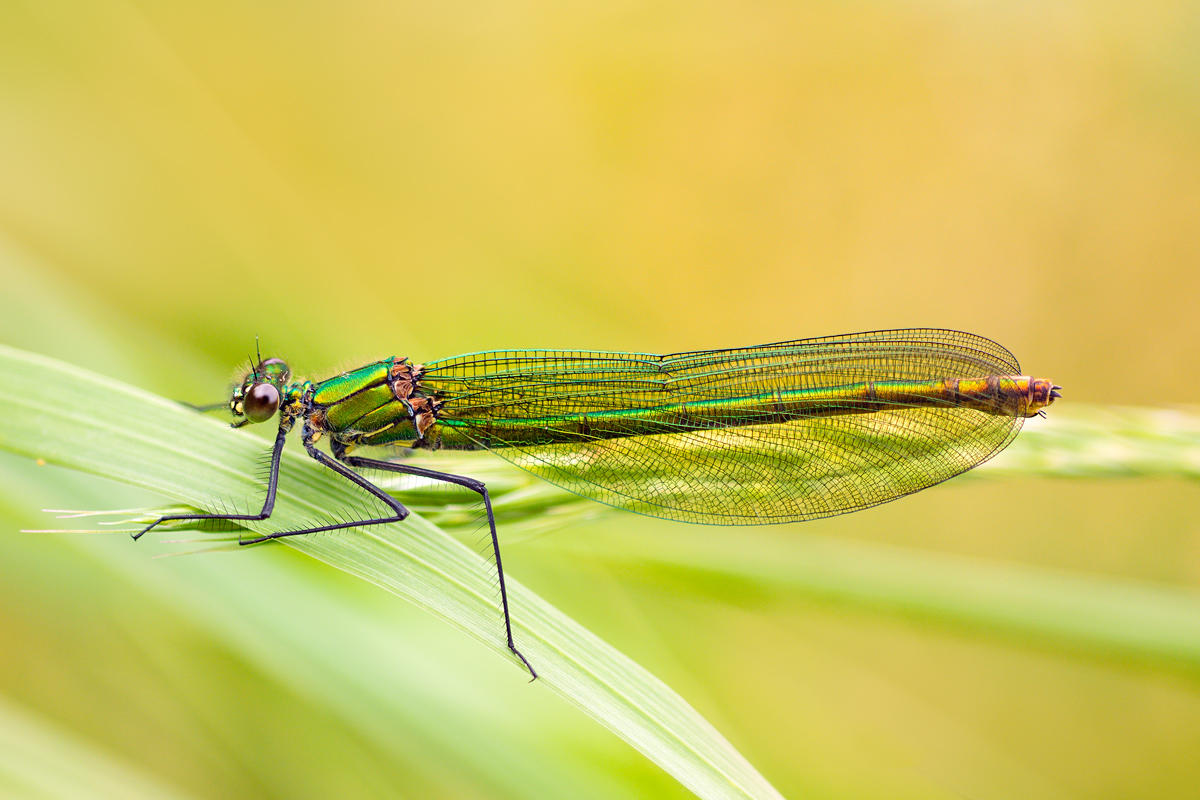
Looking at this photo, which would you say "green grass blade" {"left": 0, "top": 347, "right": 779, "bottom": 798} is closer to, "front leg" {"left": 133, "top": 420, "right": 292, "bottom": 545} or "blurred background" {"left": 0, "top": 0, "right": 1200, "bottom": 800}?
"front leg" {"left": 133, "top": 420, "right": 292, "bottom": 545}

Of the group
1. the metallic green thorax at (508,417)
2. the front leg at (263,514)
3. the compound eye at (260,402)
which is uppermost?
the metallic green thorax at (508,417)

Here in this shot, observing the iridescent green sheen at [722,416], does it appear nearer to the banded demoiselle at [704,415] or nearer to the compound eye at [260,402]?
the banded demoiselle at [704,415]

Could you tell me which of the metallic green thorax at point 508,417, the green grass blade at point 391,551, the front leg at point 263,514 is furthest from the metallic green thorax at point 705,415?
the green grass blade at point 391,551

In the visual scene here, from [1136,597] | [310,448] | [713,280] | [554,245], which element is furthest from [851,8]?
[310,448]

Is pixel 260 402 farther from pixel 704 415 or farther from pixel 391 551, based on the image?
pixel 704 415

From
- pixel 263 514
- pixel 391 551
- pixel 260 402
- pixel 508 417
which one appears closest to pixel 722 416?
pixel 508 417

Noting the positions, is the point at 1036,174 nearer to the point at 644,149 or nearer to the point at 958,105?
the point at 958,105

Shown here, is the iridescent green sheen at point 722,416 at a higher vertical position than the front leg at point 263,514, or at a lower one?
higher

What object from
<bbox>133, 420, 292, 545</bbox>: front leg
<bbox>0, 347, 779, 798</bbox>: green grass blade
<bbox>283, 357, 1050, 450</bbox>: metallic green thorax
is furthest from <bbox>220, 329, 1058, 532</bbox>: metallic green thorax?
<bbox>0, 347, 779, 798</bbox>: green grass blade
